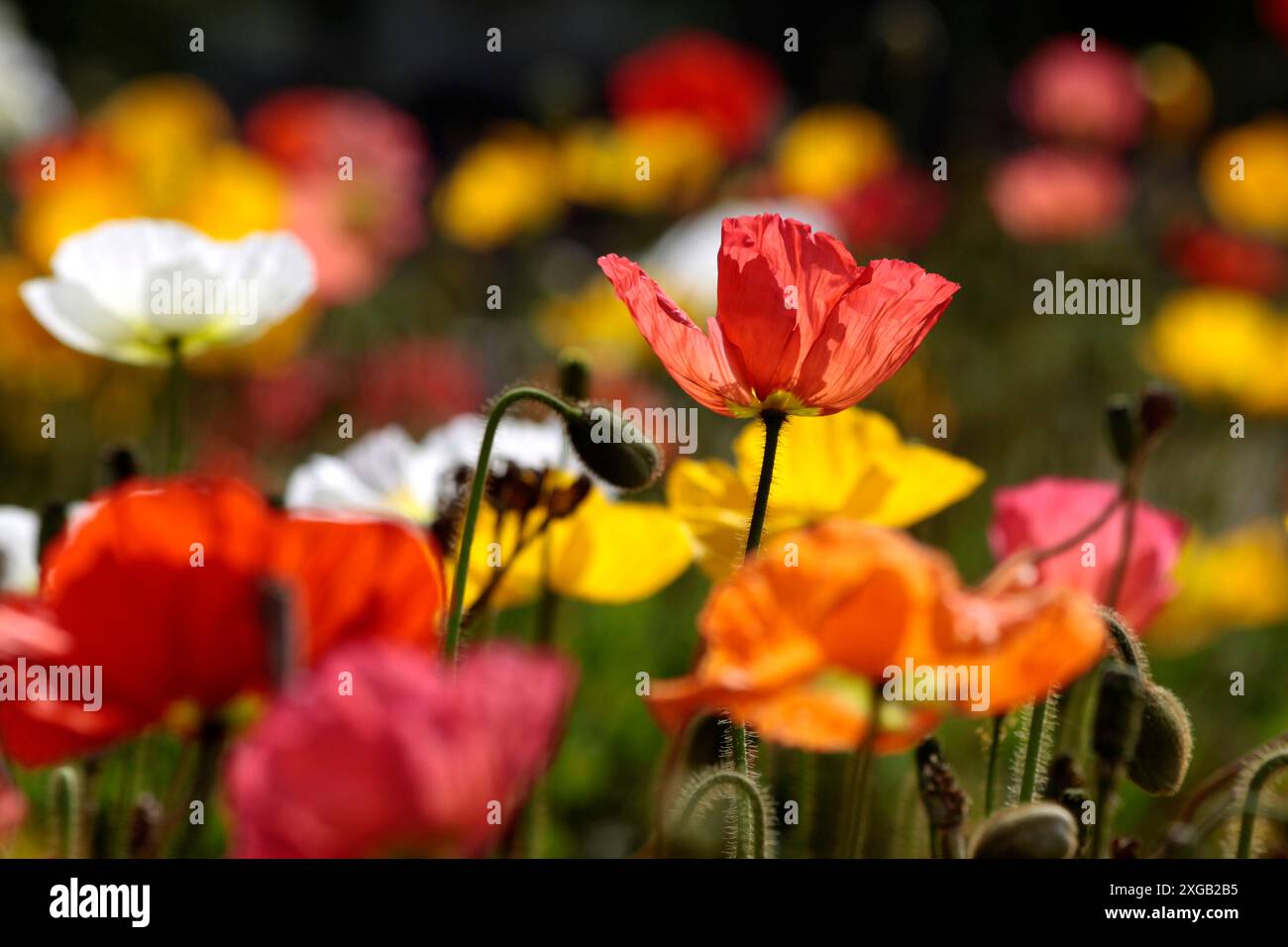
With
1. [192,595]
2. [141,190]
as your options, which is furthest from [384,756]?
[141,190]

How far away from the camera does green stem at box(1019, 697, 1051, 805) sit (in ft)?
2.10

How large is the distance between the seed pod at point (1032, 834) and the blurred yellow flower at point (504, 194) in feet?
8.15

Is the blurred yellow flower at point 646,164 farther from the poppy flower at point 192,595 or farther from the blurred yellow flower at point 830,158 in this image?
the poppy flower at point 192,595

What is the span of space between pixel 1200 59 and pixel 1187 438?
394cm

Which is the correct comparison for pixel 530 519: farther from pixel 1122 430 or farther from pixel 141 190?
pixel 141 190

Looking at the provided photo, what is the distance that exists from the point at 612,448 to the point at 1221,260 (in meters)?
2.48

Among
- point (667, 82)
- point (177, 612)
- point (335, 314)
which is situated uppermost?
point (667, 82)

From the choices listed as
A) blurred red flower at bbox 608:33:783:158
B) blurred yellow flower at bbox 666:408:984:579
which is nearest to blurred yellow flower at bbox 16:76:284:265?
blurred red flower at bbox 608:33:783:158

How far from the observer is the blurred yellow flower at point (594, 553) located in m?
0.77

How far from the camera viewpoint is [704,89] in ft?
8.80

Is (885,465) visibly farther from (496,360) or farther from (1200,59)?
(1200,59)

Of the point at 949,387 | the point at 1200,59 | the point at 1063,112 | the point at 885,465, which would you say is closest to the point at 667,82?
the point at 949,387

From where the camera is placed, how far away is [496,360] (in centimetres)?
334

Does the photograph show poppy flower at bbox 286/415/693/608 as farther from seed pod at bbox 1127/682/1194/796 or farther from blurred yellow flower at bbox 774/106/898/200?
blurred yellow flower at bbox 774/106/898/200
